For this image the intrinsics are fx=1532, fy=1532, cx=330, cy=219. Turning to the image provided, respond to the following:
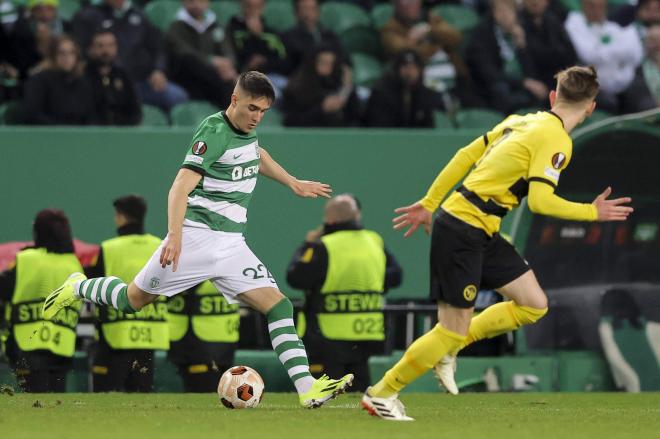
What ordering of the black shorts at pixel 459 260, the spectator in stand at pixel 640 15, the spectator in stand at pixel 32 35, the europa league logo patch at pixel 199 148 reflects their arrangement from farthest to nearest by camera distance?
1. the spectator in stand at pixel 640 15
2. the spectator in stand at pixel 32 35
3. the europa league logo patch at pixel 199 148
4. the black shorts at pixel 459 260

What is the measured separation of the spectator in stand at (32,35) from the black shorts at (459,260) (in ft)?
24.8

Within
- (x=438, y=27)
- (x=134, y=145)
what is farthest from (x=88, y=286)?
(x=438, y=27)

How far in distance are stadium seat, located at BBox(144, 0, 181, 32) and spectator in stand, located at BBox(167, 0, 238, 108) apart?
0.65m

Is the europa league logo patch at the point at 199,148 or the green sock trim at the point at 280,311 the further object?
the green sock trim at the point at 280,311

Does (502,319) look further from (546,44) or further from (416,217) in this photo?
(546,44)

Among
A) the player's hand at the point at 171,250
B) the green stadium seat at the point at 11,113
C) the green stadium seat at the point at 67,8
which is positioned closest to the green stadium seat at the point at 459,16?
the green stadium seat at the point at 67,8

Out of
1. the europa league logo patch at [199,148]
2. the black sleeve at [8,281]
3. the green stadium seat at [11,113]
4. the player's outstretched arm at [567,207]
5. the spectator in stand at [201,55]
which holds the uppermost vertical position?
the spectator in stand at [201,55]

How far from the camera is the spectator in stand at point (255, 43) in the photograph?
52.6ft

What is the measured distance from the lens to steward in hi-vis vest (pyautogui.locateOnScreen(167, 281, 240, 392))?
12.3m

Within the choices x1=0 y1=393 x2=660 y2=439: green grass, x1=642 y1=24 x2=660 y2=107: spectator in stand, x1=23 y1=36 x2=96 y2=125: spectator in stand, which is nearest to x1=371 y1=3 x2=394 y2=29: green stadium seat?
x1=642 y1=24 x2=660 y2=107: spectator in stand

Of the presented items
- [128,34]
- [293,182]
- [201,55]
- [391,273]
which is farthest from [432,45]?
[293,182]

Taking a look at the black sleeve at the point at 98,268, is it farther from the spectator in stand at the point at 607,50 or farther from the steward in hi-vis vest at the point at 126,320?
the spectator in stand at the point at 607,50

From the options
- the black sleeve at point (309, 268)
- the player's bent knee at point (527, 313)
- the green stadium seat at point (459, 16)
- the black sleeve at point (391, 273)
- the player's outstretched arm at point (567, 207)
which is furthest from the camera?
the green stadium seat at point (459, 16)

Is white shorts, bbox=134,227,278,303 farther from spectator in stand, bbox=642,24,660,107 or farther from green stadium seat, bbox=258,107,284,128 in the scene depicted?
spectator in stand, bbox=642,24,660,107
